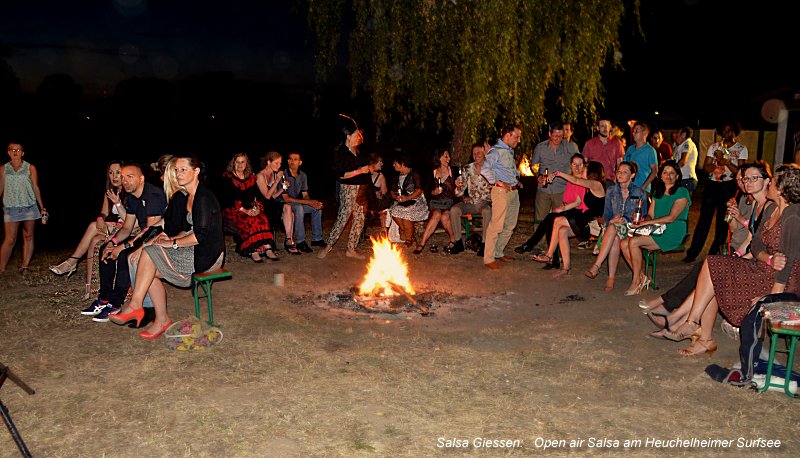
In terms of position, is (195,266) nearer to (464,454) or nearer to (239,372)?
(239,372)

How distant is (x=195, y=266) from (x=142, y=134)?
41.4 metres

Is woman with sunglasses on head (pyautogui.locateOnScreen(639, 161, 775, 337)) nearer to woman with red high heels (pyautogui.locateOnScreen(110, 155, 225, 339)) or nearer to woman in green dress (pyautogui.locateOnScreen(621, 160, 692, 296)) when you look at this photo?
woman in green dress (pyautogui.locateOnScreen(621, 160, 692, 296))

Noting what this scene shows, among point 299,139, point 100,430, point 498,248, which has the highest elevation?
point 299,139

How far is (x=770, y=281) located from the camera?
17.0ft

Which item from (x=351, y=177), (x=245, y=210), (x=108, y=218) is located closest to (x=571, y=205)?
(x=351, y=177)

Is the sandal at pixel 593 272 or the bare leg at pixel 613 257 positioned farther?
the sandal at pixel 593 272

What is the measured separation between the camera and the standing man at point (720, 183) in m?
9.18

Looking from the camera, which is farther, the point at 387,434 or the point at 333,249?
Answer: the point at 333,249

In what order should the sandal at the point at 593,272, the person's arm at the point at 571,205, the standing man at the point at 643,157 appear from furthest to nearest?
the standing man at the point at 643,157, the person's arm at the point at 571,205, the sandal at the point at 593,272

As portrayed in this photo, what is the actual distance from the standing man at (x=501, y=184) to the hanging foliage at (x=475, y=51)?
227 centimetres

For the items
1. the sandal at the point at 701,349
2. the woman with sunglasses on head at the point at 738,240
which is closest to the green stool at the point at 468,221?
the woman with sunglasses on head at the point at 738,240

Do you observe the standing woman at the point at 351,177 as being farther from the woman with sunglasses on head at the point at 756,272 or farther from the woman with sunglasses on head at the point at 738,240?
the woman with sunglasses on head at the point at 756,272

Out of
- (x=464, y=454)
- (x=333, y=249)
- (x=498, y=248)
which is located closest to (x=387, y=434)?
(x=464, y=454)

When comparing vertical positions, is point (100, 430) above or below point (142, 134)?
below
